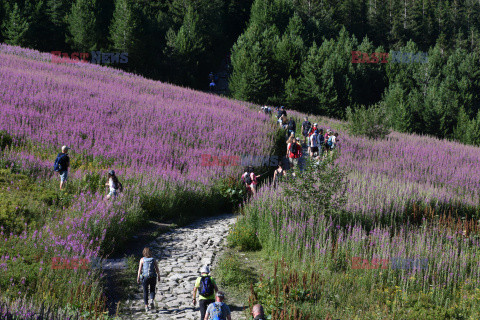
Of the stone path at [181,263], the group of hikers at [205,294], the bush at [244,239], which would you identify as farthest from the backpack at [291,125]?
the group of hikers at [205,294]

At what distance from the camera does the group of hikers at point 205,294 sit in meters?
5.52

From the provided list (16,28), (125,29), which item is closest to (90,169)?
(125,29)

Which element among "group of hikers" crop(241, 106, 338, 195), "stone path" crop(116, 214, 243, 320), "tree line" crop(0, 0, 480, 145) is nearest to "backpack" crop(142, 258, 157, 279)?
"stone path" crop(116, 214, 243, 320)

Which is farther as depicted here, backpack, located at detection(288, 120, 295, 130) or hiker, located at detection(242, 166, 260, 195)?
backpack, located at detection(288, 120, 295, 130)

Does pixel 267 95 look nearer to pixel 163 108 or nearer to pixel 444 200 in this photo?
pixel 163 108

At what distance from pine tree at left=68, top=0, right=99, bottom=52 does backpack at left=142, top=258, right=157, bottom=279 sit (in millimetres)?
43265

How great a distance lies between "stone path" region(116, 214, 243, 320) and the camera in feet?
22.1

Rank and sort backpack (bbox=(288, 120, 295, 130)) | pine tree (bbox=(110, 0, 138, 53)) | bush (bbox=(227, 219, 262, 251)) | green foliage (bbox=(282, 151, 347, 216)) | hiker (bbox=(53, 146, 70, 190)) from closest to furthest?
1. bush (bbox=(227, 219, 262, 251))
2. green foliage (bbox=(282, 151, 347, 216))
3. hiker (bbox=(53, 146, 70, 190))
4. backpack (bbox=(288, 120, 295, 130))
5. pine tree (bbox=(110, 0, 138, 53))

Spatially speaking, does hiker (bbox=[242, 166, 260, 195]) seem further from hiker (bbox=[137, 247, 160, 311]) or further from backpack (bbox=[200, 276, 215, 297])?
backpack (bbox=[200, 276, 215, 297])

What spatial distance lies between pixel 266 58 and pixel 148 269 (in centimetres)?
4576

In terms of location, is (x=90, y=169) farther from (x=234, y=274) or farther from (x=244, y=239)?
(x=234, y=274)

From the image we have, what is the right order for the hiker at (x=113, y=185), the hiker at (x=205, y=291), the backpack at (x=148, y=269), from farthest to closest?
the hiker at (x=113, y=185), the backpack at (x=148, y=269), the hiker at (x=205, y=291)

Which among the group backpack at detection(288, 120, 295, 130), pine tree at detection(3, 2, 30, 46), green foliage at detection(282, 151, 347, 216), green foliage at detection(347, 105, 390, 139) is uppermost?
pine tree at detection(3, 2, 30, 46)

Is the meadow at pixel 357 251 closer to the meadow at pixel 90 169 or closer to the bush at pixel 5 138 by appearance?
the meadow at pixel 90 169
